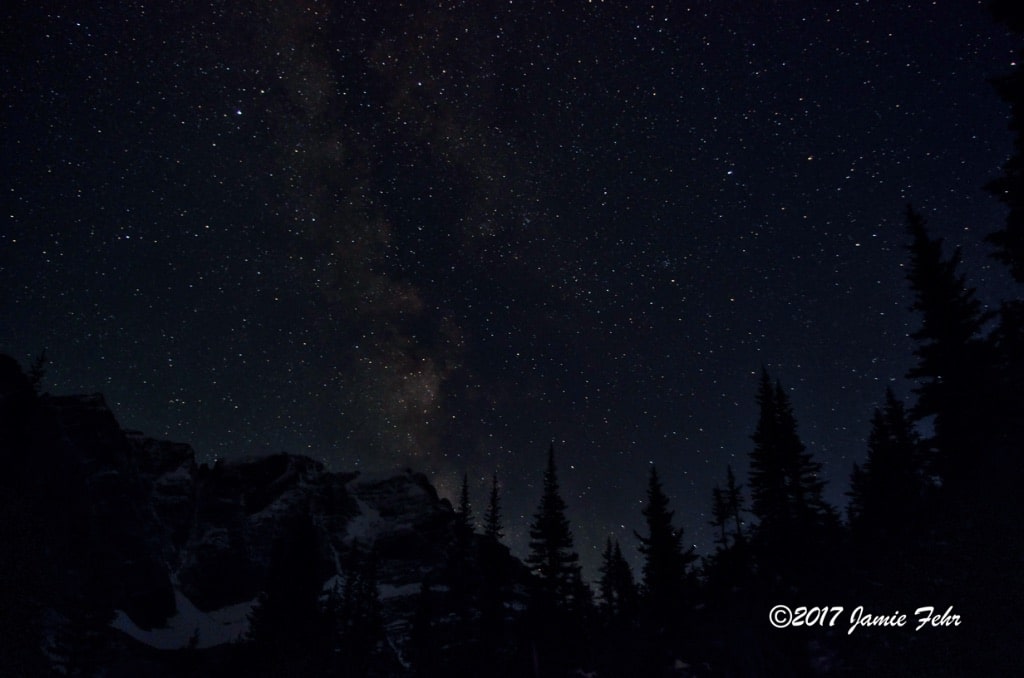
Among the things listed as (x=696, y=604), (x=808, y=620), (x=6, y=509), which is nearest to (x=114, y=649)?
(x=6, y=509)

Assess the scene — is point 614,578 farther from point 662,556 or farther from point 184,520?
point 184,520

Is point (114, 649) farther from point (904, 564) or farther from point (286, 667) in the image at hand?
point (904, 564)

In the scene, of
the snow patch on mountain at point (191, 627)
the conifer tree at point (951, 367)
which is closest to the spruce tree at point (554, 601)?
the conifer tree at point (951, 367)

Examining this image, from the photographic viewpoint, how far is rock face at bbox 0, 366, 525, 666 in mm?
57062

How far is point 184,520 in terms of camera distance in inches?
3300

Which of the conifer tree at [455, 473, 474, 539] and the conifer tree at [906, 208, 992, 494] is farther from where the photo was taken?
the conifer tree at [455, 473, 474, 539]

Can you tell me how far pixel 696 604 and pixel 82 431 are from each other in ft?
271

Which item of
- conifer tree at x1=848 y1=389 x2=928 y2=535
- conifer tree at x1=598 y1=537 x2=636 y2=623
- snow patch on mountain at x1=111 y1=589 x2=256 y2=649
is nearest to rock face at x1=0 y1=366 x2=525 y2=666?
snow patch on mountain at x1=111 y1=589 x2=256 y2=649

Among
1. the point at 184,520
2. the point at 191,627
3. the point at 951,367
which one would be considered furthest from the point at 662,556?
the point at 184,520

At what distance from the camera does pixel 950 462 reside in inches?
808

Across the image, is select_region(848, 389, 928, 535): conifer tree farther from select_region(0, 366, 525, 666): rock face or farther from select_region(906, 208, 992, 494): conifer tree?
select_region(0, 366, 525, 666): rock face

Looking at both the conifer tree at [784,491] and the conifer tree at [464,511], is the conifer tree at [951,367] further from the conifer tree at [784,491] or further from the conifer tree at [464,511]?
the conifer tree at [464,511]

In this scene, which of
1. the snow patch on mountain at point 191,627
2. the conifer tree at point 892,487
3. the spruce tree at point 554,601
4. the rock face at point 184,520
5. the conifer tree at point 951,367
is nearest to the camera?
the conifer tree at point 951,367

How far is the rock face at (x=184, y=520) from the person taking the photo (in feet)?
187
